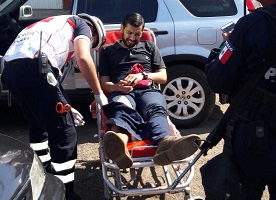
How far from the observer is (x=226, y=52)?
255cm

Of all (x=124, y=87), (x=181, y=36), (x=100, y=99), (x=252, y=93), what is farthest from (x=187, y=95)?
(x=252, y=93)

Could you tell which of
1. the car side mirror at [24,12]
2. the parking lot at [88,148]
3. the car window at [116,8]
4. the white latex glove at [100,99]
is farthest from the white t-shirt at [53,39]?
the car side mirror at [24,12]

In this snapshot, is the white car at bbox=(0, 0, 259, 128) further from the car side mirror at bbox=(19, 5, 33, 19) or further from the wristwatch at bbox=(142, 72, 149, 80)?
the wristwatch at bbox=(142, 72, 149, 80)

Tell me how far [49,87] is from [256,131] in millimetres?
1746

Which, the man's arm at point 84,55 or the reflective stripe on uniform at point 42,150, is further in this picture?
the reflective stripe on uniform at point 42,150

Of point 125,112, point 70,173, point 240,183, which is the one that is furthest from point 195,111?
point 240,183

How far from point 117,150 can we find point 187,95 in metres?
Answer: 2.45

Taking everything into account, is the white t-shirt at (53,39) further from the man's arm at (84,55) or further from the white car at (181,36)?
the white car at (181,36)

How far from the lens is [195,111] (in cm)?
588

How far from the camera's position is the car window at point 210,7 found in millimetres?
5820

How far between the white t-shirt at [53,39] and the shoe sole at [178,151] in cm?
107


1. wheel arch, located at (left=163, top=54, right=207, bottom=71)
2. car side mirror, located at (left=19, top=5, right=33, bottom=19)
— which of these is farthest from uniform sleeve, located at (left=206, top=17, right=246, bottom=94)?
car side mirror, located at (left=19, top=5, right=33, bottom=19)

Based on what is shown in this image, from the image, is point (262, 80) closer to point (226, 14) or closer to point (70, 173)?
point (70, 173)

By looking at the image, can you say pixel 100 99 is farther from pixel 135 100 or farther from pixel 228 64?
pixel 228 64
